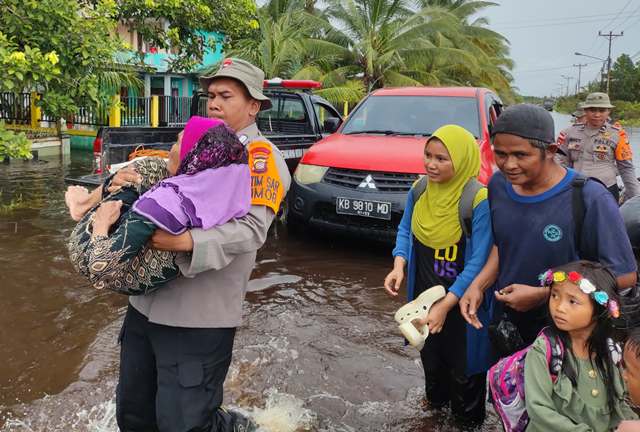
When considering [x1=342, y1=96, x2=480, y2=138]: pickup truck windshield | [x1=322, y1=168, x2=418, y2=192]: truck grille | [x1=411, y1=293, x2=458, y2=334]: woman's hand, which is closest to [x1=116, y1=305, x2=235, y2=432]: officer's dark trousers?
[x1=411, y1=293, x2=458, y2=334]: woman's hand

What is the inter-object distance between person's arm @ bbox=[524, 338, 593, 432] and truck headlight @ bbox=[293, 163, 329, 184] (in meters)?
4.13

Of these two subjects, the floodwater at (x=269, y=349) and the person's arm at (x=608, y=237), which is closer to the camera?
the person's arm at (x=608, y=237)

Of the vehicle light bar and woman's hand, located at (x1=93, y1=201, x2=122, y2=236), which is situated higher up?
the vehicle light bar

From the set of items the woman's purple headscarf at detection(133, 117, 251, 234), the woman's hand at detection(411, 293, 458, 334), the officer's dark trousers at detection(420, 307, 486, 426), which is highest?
the woman's purple headscarf at detection(133, 117, 251, 234)

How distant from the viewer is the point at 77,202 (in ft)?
6.35

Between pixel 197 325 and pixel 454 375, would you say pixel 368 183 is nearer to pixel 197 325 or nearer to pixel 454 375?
pixel 454 375

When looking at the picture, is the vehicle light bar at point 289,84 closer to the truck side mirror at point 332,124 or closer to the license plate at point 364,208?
the truck side mirror at point 332,124

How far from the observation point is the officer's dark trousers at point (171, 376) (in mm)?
2070

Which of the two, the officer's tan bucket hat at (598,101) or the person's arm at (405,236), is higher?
the officer's tan bucket hat at (598,101)

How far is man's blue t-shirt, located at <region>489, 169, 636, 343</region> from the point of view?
2.05m

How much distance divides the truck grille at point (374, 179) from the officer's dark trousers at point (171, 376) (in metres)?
3.62

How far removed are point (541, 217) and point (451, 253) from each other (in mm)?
559

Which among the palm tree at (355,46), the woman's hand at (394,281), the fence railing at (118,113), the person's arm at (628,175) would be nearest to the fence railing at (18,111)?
the fence railing at (118,113)

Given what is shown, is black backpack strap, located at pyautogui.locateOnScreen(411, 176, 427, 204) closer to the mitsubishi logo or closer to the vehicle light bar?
the mitsubishi logo
